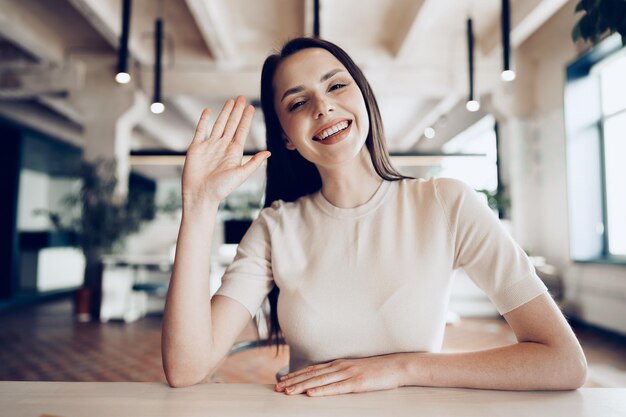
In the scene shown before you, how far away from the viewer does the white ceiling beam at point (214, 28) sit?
499 centimetres

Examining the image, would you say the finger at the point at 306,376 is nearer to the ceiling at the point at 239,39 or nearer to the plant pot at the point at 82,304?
the ceiling at the point at 239,39

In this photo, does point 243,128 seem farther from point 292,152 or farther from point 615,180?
point 615,180

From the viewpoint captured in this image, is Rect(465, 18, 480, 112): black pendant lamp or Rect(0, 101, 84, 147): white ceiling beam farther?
Rect(0, 101, 84, 147): white ceiling beam

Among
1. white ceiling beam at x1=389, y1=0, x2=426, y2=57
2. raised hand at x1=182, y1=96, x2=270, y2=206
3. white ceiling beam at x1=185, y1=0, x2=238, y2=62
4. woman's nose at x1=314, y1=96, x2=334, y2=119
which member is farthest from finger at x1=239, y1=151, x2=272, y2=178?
white ceiling beam at x1=389, y1=0, x2=426, y2=57

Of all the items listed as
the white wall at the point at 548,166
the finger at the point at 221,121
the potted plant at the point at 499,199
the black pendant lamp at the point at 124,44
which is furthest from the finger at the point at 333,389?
the potted plant at the point at 499,199

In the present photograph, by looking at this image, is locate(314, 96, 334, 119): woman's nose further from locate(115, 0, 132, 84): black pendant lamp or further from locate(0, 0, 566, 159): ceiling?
locate(0, 0, 566, 159): ceiling

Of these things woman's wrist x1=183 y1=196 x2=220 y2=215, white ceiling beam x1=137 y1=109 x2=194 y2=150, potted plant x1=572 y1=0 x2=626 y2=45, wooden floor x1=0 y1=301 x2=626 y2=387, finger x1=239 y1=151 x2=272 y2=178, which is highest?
white ceiling beam x1=137 y1=109 x2=194 y2=150

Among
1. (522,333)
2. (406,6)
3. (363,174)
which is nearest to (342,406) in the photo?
(522,333)

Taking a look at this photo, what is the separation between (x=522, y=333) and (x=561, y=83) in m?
5.93

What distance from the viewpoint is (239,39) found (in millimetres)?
6383

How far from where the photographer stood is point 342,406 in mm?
722

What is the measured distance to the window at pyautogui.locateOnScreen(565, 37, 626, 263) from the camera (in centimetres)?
522

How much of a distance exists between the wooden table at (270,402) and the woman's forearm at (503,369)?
0.07ft

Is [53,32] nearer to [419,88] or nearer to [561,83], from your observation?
[419,88]
